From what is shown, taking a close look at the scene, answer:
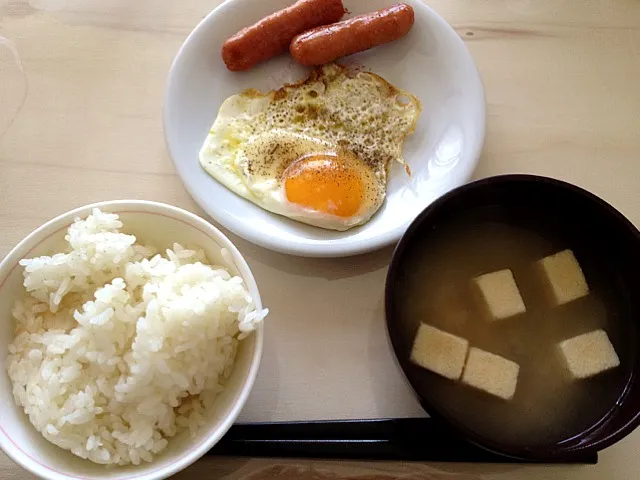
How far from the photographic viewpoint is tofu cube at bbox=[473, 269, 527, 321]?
1341 mm

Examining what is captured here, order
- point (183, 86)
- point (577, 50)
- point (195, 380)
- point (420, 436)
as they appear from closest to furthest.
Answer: point (195, 380) → point (420, 436) → point (183, 86) → point (577, 50)

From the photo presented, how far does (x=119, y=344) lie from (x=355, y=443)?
0.52 m

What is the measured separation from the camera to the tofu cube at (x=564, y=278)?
135 centimetres

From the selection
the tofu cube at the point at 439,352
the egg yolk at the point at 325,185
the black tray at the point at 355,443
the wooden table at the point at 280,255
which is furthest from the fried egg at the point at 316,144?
the black tray at the point at 355,443

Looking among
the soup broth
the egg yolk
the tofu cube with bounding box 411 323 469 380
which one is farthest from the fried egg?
the tofu cube with bounding box 411 323 469 380

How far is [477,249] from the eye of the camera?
1391 mm

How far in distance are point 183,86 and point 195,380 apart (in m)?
0.76

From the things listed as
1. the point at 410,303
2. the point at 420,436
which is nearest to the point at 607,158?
the point at 410,303

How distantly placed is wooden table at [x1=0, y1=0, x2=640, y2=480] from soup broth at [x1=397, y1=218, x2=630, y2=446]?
0.15 metres

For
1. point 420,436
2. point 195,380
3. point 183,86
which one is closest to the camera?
point 195,380

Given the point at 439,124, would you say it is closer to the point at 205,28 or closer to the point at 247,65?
the point at 247,65

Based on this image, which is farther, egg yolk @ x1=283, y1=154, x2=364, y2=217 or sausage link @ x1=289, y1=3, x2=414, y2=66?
sausage link @ x1=289, y1=3, x2=414, y2=66

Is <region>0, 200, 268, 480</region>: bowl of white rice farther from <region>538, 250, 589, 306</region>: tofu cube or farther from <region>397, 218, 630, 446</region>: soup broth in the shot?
<region>538, 250, 589, 306</region>: tofu cube

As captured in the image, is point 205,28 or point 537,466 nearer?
point 537,466
